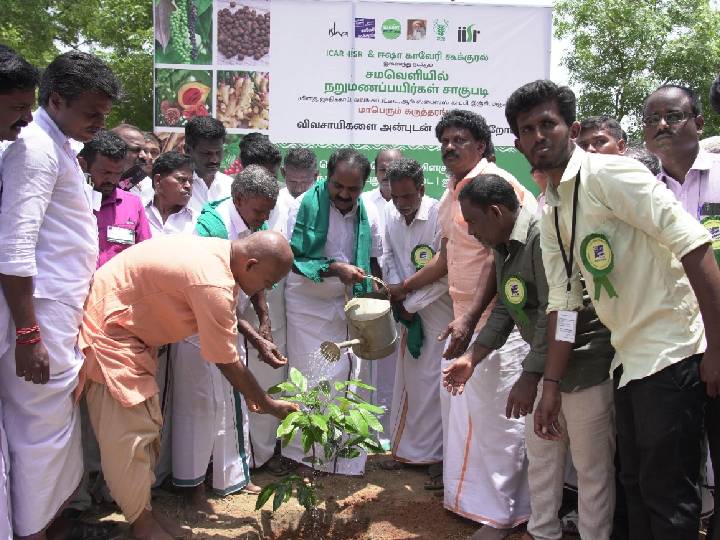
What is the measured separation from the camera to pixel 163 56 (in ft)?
26.5

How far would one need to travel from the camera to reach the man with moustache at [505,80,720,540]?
86.8 inches

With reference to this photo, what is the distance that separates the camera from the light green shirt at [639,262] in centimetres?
223

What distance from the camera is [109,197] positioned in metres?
3.56

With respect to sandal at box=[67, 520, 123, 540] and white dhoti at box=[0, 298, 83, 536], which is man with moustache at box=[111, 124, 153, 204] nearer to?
white dhoti at box=[0, 298, 83, 536]

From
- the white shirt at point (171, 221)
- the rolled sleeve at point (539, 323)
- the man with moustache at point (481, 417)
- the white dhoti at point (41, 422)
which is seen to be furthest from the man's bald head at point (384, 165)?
the white dhoti at point (41, 422)

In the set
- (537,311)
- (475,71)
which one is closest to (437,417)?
(537,311)

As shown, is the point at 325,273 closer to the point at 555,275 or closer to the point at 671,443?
the point at 555,275

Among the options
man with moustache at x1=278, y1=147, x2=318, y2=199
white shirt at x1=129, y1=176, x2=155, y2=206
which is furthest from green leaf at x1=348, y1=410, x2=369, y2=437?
man with moustache at x1=278, y1=147, x2=318, y2=199

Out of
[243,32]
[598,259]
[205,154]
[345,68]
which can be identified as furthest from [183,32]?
[598,259]

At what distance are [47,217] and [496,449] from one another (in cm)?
230

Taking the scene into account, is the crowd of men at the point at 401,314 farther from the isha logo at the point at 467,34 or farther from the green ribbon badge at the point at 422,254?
the isha logo at the point at 467,34

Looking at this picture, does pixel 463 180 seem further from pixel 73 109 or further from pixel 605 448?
pixel 73 109

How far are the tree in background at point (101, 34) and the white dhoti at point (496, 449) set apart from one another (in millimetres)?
10375

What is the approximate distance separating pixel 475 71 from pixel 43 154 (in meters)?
6.67
